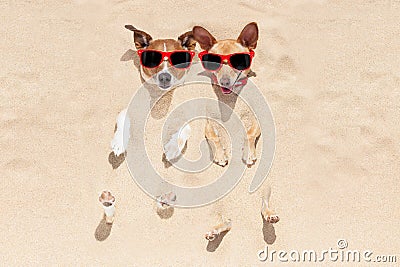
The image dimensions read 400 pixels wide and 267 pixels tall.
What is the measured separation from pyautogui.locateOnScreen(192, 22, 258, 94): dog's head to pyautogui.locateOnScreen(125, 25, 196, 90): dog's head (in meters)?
0.17

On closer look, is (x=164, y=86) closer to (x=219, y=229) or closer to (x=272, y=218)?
(x=219, y=229)

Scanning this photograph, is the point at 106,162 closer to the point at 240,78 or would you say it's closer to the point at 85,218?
the point at 85,218

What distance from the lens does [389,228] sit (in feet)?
16.8

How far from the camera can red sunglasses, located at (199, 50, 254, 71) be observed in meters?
5.18

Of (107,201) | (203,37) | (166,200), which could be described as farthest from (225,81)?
(107,201)

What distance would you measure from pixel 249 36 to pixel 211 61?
456 mm

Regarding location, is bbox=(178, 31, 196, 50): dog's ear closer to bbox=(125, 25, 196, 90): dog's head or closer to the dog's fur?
bbox=(125, 25, 196, 90): dog's head

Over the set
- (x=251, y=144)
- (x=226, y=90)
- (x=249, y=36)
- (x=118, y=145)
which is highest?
(x=249, y=36)

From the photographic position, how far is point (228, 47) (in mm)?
5234

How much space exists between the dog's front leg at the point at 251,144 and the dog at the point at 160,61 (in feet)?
2.26

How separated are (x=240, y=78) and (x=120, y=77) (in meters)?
1.37

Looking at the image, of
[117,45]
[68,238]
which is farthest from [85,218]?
[117,45]

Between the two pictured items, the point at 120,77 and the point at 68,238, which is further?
the point at 120,77

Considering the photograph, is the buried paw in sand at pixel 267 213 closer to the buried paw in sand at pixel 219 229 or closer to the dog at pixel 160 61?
the buried paw in sand at pixel 219 229
